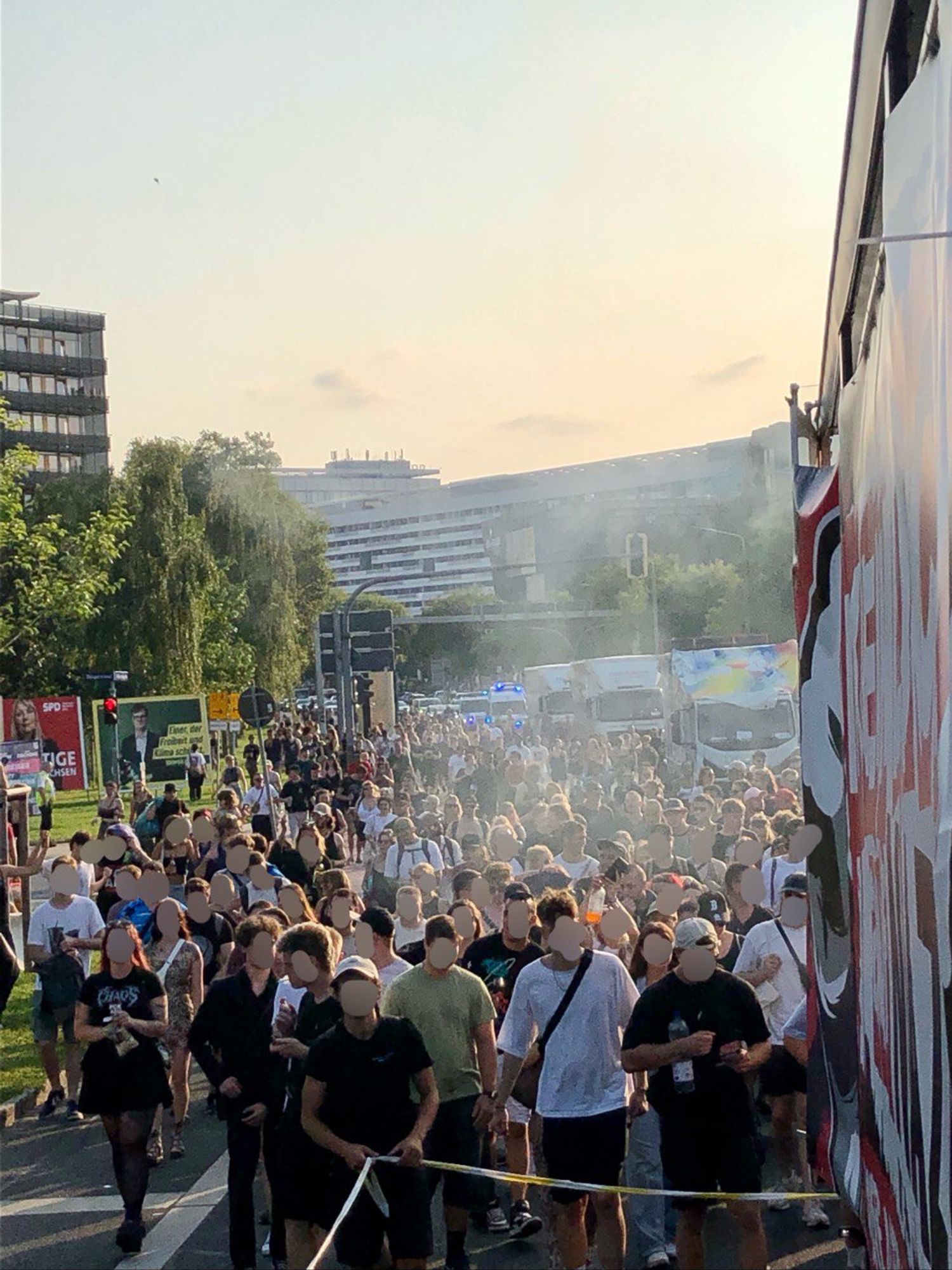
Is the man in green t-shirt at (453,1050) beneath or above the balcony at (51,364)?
beneath

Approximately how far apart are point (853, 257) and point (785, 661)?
85.3 feet

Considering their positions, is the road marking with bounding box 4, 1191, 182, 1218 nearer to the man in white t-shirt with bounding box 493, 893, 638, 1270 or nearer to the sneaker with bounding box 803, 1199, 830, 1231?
the man in white t-shirt with bounding box 493, 893, 638, 1270

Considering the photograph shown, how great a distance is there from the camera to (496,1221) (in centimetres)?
849

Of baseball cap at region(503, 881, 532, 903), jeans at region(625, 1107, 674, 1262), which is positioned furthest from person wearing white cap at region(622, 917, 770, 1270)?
baseball cap at region(503, 881, 532, 903)

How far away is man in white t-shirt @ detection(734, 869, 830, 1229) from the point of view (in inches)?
328

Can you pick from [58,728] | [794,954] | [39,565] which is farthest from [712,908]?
[58,728]

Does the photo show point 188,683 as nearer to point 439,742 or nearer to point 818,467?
point 439,742

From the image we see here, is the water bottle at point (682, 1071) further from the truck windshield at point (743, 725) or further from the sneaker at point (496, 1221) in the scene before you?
the truck windshield at point (743, 725)

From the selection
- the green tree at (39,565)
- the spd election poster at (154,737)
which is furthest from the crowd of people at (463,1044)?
the spd election poster at (154,737)

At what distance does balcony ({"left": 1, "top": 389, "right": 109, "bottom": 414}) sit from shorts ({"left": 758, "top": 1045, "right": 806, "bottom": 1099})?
105 m

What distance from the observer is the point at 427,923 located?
7742mm

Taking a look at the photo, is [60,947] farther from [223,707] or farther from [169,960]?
[223,707]

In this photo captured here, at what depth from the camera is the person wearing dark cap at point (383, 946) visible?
8492 mm

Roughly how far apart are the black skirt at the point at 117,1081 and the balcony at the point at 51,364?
104 m
